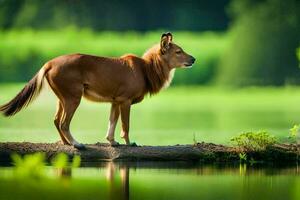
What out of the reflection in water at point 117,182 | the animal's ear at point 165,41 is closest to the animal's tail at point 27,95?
the reflection in water at point 117,182

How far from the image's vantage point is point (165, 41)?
14.4m

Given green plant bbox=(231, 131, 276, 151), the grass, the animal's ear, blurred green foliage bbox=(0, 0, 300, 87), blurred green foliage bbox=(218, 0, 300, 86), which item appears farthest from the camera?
blurred green foliage bbox=(0, 0, 300, 87)

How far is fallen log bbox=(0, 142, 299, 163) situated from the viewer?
13375 millimetres

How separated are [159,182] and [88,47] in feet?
121

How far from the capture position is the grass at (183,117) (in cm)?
1980

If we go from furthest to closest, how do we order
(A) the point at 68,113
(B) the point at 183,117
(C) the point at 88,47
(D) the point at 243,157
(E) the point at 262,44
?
(E) the point at 262,44, (C) the point at 88,47, (B) the point at 183,117, (D) the point at 243,157, (A) the point at 68,113

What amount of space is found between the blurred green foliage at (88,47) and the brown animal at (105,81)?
29.1 metres

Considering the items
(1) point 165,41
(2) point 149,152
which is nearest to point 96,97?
(2) point 149,152

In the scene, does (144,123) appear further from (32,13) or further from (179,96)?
(32,13)

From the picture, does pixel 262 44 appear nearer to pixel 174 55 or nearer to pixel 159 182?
pixel 174 55

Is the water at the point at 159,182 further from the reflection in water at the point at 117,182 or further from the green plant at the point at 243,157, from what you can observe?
the green plant at the point at 243,157

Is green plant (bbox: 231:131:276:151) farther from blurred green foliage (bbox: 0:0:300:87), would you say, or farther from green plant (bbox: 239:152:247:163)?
blurred green foliage (bbox: 0:0:300:87)

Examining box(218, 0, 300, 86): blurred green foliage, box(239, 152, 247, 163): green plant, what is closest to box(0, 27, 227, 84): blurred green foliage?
box(218, 0, 300, 86): blurred green foliage

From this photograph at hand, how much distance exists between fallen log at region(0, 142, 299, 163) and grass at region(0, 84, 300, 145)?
732mm
